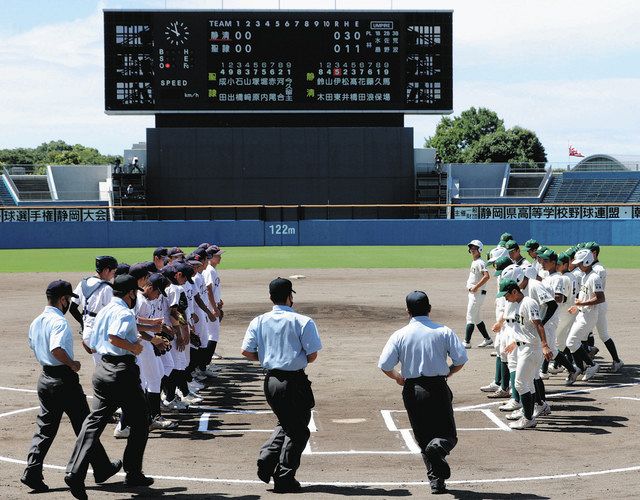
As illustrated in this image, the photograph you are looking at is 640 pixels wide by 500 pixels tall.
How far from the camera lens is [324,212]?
56375mm

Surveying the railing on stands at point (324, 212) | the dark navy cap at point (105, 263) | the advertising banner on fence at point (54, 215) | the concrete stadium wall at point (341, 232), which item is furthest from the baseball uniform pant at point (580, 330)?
the advertising banner on fence at point (54, 215)

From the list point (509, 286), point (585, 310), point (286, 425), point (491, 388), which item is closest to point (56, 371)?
point (286, 425)

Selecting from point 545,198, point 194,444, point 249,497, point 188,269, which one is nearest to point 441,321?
point 188,269

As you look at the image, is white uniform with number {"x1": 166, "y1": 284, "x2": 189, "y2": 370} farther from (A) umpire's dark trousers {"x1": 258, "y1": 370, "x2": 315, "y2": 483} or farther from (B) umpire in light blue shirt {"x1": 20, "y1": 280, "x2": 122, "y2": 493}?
(A) umpire's dark trousers {"x1": 258, "y1": 370, "x2": 315, "y2": 483}

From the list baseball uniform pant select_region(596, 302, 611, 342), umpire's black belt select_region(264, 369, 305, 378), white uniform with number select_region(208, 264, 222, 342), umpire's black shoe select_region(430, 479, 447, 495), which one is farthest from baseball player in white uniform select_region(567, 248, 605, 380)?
umpire's black belt select_region(264, 369, 305, 378)

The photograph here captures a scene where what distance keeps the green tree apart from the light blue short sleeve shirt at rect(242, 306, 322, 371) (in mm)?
102119

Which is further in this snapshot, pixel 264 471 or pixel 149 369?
pixel 149 369

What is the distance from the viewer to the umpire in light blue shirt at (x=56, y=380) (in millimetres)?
8891

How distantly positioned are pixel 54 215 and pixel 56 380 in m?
44.6

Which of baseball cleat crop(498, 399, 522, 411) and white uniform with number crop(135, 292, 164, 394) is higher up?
white uniform with number crop(135, 292, 164, 394)

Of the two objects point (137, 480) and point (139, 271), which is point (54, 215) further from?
point (137, 480)

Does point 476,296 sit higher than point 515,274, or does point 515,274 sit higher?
point 515,274

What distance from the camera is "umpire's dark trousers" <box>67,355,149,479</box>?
8695 millimetres

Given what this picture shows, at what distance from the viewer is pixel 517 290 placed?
1141 centimetres
